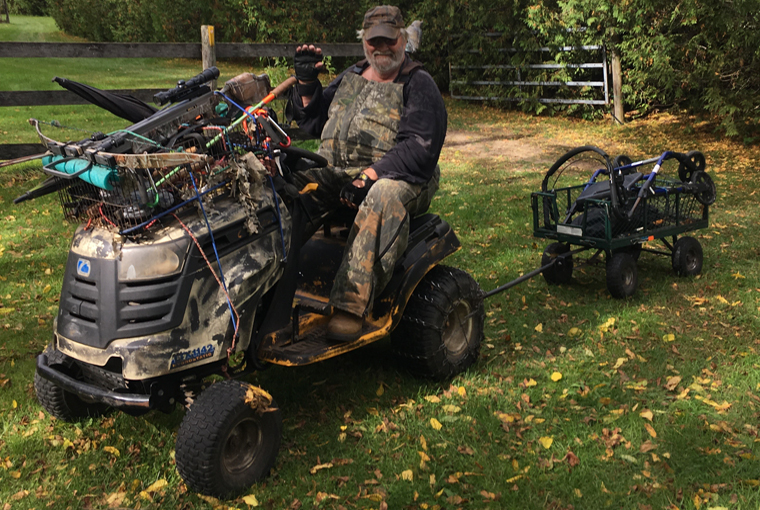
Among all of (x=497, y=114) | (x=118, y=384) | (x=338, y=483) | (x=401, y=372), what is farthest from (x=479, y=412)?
(x=497, y=114)

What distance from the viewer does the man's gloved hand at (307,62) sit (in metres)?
3.87

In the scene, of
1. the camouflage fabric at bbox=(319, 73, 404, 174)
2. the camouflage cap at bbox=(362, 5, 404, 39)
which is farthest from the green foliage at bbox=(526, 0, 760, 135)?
the camouflage fabric at bbox=(319, 73, 404, 174)

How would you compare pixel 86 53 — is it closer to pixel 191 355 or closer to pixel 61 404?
pixel 61 404

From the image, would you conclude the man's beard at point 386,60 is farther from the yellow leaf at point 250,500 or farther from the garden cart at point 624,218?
the yellow leaf at point 250,500

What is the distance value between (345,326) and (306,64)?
1.54 metres

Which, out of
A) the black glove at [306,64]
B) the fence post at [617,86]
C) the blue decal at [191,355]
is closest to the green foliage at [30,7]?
the fence post at [617,86]

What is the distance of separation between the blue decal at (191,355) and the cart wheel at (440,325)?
4.23 feet

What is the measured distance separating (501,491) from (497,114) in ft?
46.7

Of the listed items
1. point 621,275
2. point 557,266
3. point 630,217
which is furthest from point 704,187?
point 557,266

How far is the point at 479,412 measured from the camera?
382 centimetres

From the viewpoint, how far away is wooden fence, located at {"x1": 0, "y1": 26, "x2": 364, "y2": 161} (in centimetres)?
747

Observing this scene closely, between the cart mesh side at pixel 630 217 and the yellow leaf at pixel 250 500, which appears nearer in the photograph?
the yellow leaf at pixel 250 500

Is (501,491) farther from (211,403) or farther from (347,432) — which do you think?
(211,403)

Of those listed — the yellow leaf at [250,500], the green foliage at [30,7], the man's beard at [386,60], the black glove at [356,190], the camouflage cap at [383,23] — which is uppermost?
the green foliage at [30,7]
